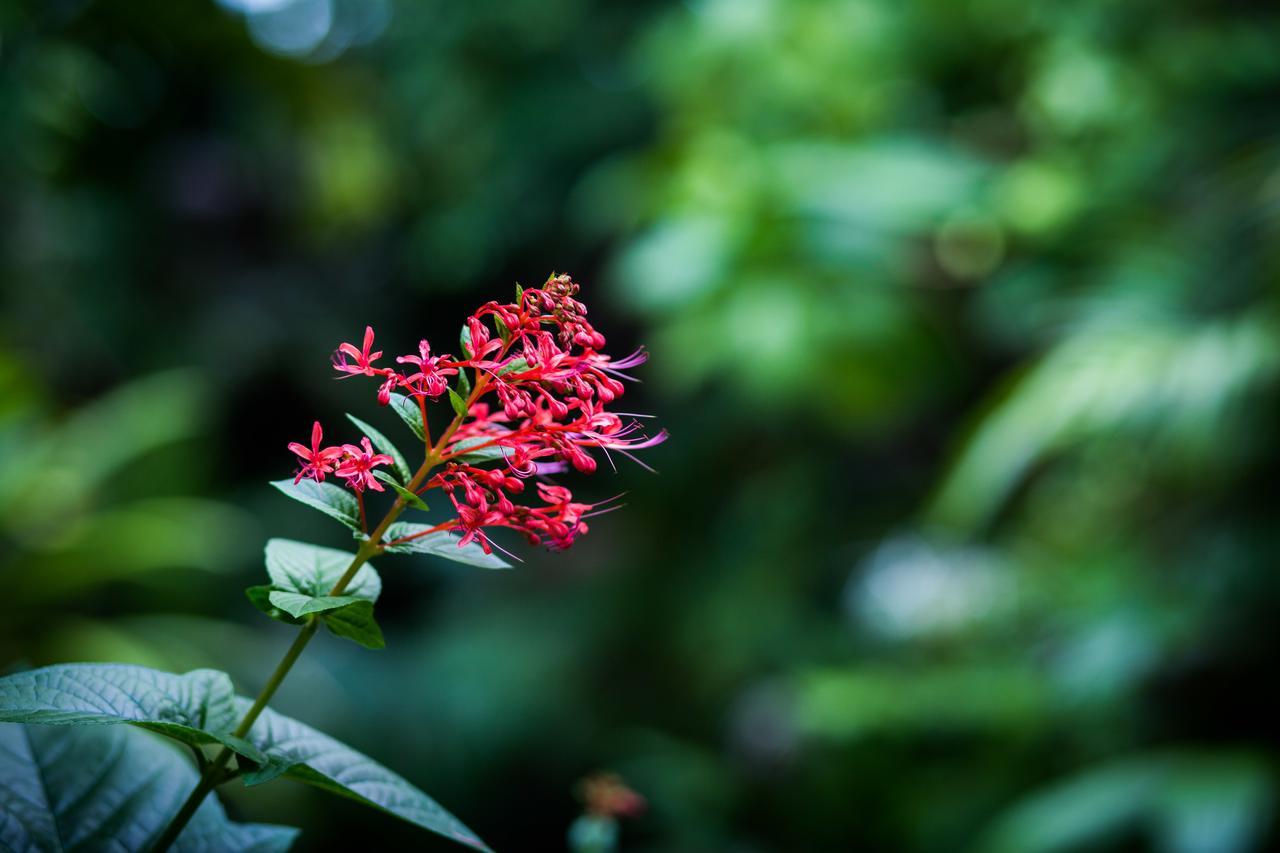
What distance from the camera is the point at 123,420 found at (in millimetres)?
2170

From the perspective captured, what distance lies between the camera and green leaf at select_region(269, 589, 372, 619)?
0.24 metres

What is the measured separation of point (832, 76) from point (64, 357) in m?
2.33

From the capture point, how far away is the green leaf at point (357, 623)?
0.26 metres

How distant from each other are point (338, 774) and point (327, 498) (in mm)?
81

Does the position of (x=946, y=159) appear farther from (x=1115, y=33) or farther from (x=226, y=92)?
(x=226, y=92)

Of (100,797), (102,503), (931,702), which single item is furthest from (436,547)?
(102,503)

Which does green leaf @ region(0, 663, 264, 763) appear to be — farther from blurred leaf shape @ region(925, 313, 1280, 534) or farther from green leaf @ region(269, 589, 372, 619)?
blurred leaf shape @ region(925, 313, 1280, 534)

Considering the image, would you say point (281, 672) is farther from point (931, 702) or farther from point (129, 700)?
point (931, 702)

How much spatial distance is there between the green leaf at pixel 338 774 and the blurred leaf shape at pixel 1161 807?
0.91 meters

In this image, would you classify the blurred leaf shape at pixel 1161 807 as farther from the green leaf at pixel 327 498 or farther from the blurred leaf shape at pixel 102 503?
the blurred leaf shape at pixel 102 503

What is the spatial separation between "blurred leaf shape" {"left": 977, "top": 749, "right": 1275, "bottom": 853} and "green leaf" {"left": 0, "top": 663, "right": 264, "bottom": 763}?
957mm

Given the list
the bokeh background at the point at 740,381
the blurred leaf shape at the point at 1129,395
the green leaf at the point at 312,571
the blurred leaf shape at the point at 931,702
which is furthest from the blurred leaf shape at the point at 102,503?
the green leaf at the point at 312,571

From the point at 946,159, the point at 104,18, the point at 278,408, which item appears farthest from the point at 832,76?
the point at 278,408

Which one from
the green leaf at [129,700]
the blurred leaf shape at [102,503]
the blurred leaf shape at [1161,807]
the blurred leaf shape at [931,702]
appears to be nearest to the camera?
the green leaf at [129,700]
